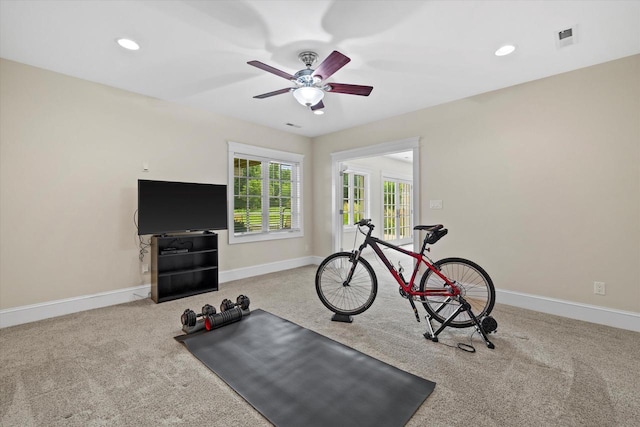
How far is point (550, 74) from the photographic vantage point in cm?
310

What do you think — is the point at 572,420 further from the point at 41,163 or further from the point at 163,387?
the point at 41,163

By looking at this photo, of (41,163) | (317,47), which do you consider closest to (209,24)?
(317,47)

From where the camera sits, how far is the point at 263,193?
504 centimetres

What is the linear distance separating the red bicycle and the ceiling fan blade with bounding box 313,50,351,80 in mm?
1488

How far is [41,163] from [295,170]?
3.63m

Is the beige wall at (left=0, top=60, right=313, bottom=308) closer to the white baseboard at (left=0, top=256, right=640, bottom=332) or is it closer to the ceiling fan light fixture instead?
the white baseboard at (left=0, top=256, right=640, bottom=332)

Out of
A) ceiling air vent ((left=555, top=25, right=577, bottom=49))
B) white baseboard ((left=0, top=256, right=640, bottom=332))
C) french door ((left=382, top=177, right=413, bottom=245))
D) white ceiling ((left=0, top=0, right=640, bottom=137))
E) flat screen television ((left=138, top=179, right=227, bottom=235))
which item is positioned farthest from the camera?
french door ((left=382, top=177, right=413, bottom=245))

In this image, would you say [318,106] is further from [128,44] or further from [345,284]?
[345,284]

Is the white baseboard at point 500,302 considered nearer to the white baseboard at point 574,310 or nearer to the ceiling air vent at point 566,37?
the white baseboard at point 574,310

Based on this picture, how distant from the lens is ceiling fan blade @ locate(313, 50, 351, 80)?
2.14 metres

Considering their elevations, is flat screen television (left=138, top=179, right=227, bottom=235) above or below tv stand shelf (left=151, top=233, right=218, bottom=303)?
above

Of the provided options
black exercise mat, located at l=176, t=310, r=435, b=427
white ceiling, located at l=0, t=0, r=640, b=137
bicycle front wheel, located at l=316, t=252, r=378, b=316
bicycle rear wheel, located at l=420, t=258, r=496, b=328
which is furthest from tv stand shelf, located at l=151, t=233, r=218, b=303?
bicycle rear wheel, located at l=420, t=258, r=496, b=328

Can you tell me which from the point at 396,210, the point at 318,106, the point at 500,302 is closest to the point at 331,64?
the point at 318,106

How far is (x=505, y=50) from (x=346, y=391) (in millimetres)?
3206
